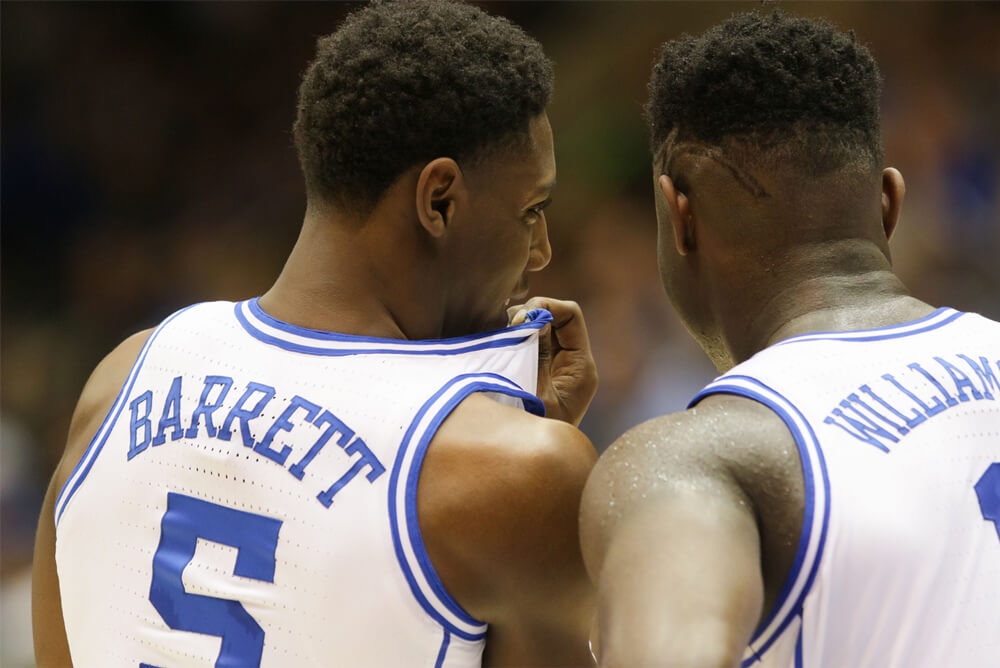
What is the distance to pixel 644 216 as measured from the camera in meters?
6.20

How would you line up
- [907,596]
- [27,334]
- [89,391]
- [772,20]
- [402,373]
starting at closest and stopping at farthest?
1. [907,596]
2. [402,373]
3. [772,20]
4. [89,391]
5. [27,334]

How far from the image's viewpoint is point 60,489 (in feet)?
6.74

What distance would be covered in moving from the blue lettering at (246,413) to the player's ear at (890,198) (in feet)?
3.73

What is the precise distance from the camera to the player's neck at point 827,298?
174 centimetres

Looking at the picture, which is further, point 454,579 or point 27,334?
point 27,334

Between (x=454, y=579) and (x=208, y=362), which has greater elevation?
(x=208, y=362)

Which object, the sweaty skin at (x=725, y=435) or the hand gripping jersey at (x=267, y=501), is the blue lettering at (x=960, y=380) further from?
the hand gripping jersey at (x=267, y=501)

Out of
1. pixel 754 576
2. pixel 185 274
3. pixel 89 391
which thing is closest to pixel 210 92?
pixel 185 274

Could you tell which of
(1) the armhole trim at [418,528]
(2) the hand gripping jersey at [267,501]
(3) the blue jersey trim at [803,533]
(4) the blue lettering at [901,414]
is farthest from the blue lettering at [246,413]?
(4) the blue lettering at [901,414]

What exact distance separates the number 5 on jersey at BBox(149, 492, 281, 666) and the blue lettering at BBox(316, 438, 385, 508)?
99mm

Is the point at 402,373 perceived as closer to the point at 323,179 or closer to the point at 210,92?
the point at 323,179

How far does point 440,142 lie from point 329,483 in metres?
0.62

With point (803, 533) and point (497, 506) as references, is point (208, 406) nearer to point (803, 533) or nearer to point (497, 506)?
point (497, 506)

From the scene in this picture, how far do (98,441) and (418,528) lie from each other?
0.69 m
